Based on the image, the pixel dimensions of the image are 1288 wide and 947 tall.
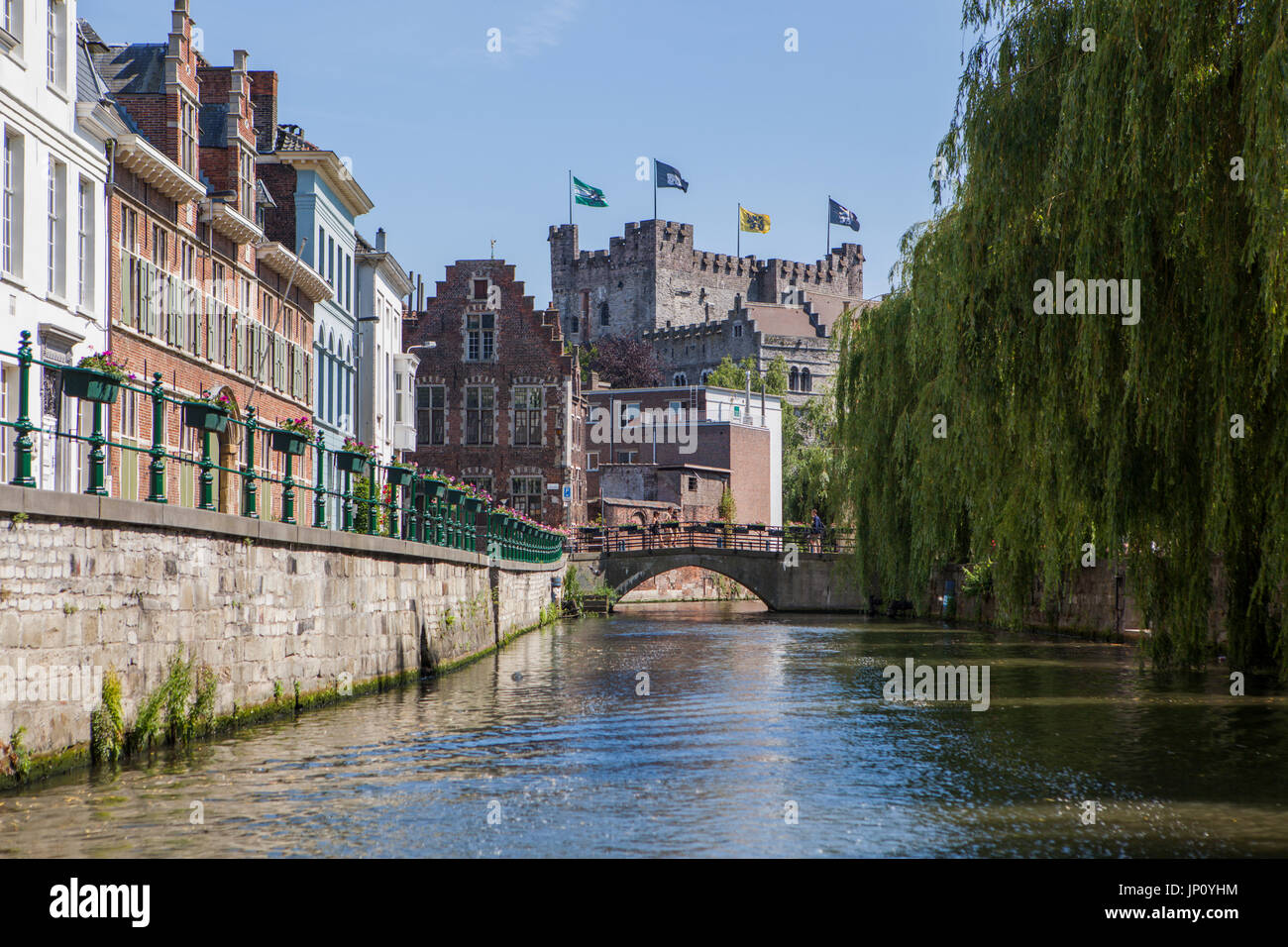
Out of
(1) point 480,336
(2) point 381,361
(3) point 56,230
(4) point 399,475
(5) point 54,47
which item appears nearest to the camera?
(5) point 54,47

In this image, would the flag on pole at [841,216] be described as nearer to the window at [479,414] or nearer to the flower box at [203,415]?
the window at [479,414]

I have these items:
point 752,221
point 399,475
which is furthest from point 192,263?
point 752,221

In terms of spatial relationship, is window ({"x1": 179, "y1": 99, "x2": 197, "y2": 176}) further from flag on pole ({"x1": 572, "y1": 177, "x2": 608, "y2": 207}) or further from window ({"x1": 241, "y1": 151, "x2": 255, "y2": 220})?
flag on pole ({"x1": 572, "y1": 177, "x2": 608, "y2": 207})

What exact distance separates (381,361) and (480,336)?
13038 mm

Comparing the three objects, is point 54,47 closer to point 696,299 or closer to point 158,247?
point 158,247

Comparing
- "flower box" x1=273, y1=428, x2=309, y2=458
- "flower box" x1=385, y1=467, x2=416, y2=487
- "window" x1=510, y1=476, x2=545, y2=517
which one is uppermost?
"window" x1=510, y1=476, x2=545, y2=517

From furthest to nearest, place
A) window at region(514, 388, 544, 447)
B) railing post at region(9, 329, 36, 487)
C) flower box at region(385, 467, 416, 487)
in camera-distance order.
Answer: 1. window at region(514, 388, 544, 447)
2. flower box at region(385, 467, 416, 487)
3. railing post at region(9, 329, 36, 487)

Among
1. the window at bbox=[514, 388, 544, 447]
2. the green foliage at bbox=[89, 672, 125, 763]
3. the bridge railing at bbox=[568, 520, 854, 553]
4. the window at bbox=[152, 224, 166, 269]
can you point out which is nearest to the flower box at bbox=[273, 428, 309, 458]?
the green foliage at bbox=[89, 672, 125, 763]

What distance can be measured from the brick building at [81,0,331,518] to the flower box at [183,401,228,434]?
4134 mm

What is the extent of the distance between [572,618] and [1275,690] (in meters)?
28.4

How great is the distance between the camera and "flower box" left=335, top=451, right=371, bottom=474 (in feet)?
53.9

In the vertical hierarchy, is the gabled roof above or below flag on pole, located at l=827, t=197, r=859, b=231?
below

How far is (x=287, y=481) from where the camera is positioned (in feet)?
45.5
